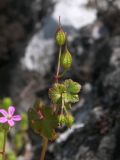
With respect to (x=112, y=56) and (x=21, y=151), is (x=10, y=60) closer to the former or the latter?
(x=21, y=151)

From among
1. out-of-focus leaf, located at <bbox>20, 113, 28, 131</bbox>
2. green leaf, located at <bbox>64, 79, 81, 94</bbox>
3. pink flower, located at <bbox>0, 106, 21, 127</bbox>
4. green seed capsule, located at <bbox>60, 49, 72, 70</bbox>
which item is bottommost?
pink flower, located at <bbox>0, 106, 21, 127</bbox>

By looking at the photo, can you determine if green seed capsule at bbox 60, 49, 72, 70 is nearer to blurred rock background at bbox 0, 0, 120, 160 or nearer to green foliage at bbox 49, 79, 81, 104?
green foliage at bbox 49, 79, 81, 104

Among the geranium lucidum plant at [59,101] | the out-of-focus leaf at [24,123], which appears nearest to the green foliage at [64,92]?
the geranium lucidum plant at [59,101]

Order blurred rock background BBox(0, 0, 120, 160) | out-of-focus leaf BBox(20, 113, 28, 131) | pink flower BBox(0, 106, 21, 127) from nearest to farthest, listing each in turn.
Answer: pink flower BBox(0, 106, 21, 127), blurred rock background BBox(0, 0, 120, 160), out-of-focus leaf BBox(20, 113, 28, 131)

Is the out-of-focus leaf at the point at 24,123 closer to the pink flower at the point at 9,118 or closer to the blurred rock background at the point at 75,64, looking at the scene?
the blurred rock background at the point at 75,64

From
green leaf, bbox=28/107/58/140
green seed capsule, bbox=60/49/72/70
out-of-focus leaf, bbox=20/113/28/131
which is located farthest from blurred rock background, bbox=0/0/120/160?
green seed capsule, bbox=60/49/72/70

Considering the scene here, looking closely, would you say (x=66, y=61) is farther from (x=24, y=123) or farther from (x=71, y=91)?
(x=24, y=123)
